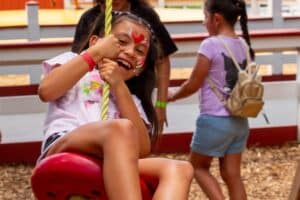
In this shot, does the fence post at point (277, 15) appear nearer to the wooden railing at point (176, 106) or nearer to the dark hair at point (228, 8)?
the wooden railing at point (176, 106)

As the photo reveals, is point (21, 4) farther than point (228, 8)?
Yes

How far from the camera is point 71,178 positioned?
175 centimetres

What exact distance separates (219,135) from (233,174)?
19 centimetres

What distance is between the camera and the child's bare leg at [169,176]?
1.79 meters

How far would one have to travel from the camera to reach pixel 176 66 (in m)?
5.73

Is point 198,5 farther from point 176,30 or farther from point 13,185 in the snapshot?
point 13,185

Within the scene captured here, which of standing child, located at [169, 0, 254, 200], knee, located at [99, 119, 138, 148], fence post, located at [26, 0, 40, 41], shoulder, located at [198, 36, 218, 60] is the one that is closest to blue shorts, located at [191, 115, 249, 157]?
standing child, located at [169, 0, 254, 200]

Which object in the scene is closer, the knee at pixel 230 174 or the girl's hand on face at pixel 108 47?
the girl's hand on face at pixel 108 47

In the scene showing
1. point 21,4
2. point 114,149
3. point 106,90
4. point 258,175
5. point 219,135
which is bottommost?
point 21,4

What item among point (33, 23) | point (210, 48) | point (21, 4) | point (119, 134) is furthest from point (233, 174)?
point (21, 4)

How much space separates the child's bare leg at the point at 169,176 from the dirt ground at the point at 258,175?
1.62m

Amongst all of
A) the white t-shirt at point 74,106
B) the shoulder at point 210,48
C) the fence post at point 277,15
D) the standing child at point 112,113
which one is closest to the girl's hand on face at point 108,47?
the standing child at point 112,113

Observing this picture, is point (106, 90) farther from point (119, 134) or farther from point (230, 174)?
point (230, 174)

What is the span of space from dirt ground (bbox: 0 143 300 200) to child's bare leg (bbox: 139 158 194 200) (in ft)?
5.31
